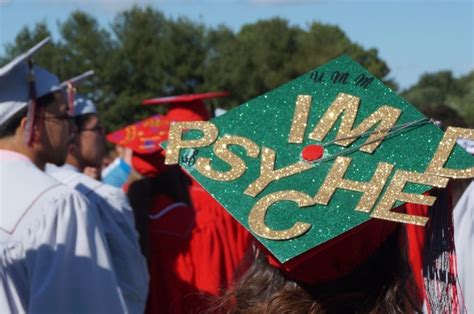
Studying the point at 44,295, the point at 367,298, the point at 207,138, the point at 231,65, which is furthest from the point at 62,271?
the point at 231,65

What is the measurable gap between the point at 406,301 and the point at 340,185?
0.27 meters

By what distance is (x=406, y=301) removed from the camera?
80.6 inches

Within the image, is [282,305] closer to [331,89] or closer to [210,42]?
[331,89]

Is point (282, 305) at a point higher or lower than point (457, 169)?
lower

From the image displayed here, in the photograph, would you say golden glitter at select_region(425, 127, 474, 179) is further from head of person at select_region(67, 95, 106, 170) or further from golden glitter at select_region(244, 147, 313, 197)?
head of person at select_region(67, 95, 106, 170)

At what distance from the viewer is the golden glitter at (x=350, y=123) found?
2.08m

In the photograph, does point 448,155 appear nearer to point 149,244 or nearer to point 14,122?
point 14,122

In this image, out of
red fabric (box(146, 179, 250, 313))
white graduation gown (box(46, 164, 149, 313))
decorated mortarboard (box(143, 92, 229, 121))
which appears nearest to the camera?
white graduation gown (box(46, 164, 149, 313))

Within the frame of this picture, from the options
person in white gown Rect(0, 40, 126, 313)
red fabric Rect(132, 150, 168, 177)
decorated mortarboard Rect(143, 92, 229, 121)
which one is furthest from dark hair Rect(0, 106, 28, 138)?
decorated mortarboard Rect(143, 92, 229, 121)

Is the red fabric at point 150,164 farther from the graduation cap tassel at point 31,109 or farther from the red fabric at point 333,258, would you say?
the red fabric at point 333,258

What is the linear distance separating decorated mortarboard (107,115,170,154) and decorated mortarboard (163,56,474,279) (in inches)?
127

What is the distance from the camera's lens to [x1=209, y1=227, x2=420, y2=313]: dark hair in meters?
2.00

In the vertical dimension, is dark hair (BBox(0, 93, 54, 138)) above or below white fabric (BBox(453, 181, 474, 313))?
above

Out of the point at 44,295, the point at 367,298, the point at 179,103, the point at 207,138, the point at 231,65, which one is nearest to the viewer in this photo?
the point at 367,298
